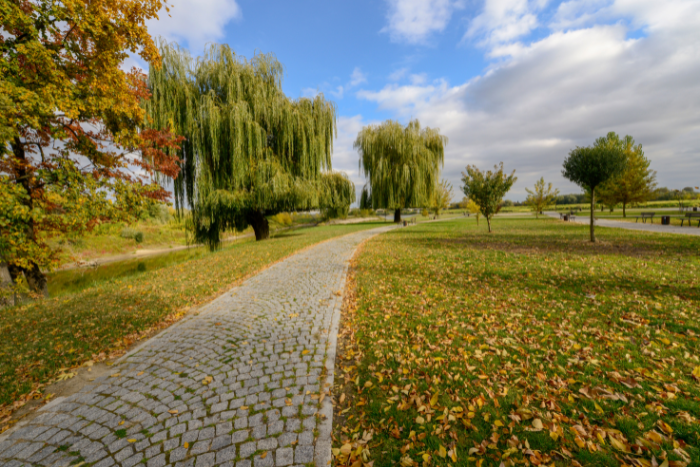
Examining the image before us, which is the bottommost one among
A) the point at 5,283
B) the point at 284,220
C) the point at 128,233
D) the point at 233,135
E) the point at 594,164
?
the point at 5,283

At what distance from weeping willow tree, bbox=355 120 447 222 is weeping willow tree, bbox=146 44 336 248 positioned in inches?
350

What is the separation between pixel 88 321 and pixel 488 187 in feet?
57.0

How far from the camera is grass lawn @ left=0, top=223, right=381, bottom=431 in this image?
11.9 ft

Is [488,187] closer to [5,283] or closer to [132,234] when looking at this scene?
[5,283]

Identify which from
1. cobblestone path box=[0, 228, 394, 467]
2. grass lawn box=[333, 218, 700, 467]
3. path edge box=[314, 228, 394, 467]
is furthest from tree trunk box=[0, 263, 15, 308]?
grass lawn box=[333, 218, 700, 467]

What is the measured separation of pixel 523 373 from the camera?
321cm

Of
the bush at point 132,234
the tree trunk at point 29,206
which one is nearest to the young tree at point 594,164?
the tree trunk at point 29,206

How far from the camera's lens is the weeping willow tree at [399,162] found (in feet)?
75.4

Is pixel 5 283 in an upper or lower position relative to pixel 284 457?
upper

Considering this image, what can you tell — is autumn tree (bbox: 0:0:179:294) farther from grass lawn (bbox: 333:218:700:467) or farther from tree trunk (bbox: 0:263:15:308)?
grass lawn (bbox: 333:218:700:467)

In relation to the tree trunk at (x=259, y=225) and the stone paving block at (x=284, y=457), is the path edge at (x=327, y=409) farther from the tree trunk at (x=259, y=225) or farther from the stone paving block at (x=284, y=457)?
the tree trunk at (x=259, y=225)

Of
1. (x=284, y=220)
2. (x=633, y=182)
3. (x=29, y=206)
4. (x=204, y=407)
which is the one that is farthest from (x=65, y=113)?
(x=633, y=182)

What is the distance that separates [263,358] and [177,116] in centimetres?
1204

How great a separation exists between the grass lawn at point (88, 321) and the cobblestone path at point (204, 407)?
0.72 metres
